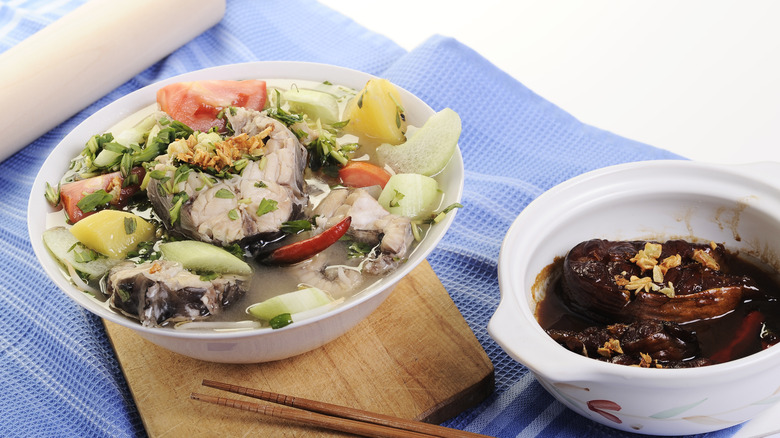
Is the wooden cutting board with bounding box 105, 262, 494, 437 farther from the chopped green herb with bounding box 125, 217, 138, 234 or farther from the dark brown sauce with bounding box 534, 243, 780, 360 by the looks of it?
the chopped green herb with bounding box 125, 217, 138, 234

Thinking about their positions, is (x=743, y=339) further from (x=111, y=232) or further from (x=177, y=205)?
(x=111, y=232)

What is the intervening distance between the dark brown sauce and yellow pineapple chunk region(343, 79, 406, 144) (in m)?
0.61

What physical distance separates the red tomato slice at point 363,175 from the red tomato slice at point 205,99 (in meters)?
0.41

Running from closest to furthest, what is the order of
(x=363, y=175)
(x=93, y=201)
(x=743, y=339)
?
(x=743, y=339) < (x=93, y=201) < (x=363, y=175)

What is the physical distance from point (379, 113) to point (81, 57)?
1578 millimetres

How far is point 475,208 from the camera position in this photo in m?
2.68

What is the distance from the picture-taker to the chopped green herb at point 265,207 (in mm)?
1825

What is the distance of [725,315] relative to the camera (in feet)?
6.15

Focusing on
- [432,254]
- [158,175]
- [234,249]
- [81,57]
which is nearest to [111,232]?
[158,175]

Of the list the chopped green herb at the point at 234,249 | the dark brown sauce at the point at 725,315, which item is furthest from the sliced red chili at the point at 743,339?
the chopped green herb at the point at 234,249

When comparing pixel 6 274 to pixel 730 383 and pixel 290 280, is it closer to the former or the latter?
pixel 290 280

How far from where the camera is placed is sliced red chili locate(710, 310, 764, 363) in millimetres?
1767

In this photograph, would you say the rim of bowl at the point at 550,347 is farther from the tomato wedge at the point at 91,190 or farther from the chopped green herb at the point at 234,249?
the tomato wedge at the point at 91,190

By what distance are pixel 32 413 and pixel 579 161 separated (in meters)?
2.05
